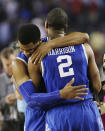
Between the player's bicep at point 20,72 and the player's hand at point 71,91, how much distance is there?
0.40m

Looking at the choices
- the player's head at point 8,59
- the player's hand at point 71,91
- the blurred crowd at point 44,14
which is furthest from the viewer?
the blurred crowd at point 44,14

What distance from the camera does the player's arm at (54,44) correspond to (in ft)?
12.5

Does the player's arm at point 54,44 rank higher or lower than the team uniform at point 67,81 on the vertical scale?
higher

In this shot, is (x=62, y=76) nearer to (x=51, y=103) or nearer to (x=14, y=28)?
(x=51, y=103)

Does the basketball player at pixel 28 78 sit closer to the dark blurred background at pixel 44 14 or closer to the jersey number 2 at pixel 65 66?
the jersey number 2 at pixel 65 66

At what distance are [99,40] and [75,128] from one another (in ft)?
21.8

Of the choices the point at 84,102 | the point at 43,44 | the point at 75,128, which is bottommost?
the point at 75,128

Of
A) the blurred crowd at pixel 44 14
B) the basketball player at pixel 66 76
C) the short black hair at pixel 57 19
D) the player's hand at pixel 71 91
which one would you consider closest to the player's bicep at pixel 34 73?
the basketball player at pixel 66 76

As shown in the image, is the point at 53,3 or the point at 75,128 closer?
the point at 75,128

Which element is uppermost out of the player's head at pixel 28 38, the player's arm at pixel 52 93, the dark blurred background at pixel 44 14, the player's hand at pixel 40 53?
the dark blurred background at pixel 44 14

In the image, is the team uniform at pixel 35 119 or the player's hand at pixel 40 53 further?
the team uniform at pixel 35 119

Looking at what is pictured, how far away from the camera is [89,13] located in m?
12.6

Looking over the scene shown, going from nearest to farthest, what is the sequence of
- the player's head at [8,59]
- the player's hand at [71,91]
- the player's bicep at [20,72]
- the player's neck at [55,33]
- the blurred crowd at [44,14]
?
1. the player's hand at [71,91]
2. the player's bicep at [20,72]
3. the player's neck at [55,33]
4. the player's head at [8,59]
5. the blurred crowd at [44,14]

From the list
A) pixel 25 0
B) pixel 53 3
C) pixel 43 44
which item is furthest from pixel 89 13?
pixel 43 44
